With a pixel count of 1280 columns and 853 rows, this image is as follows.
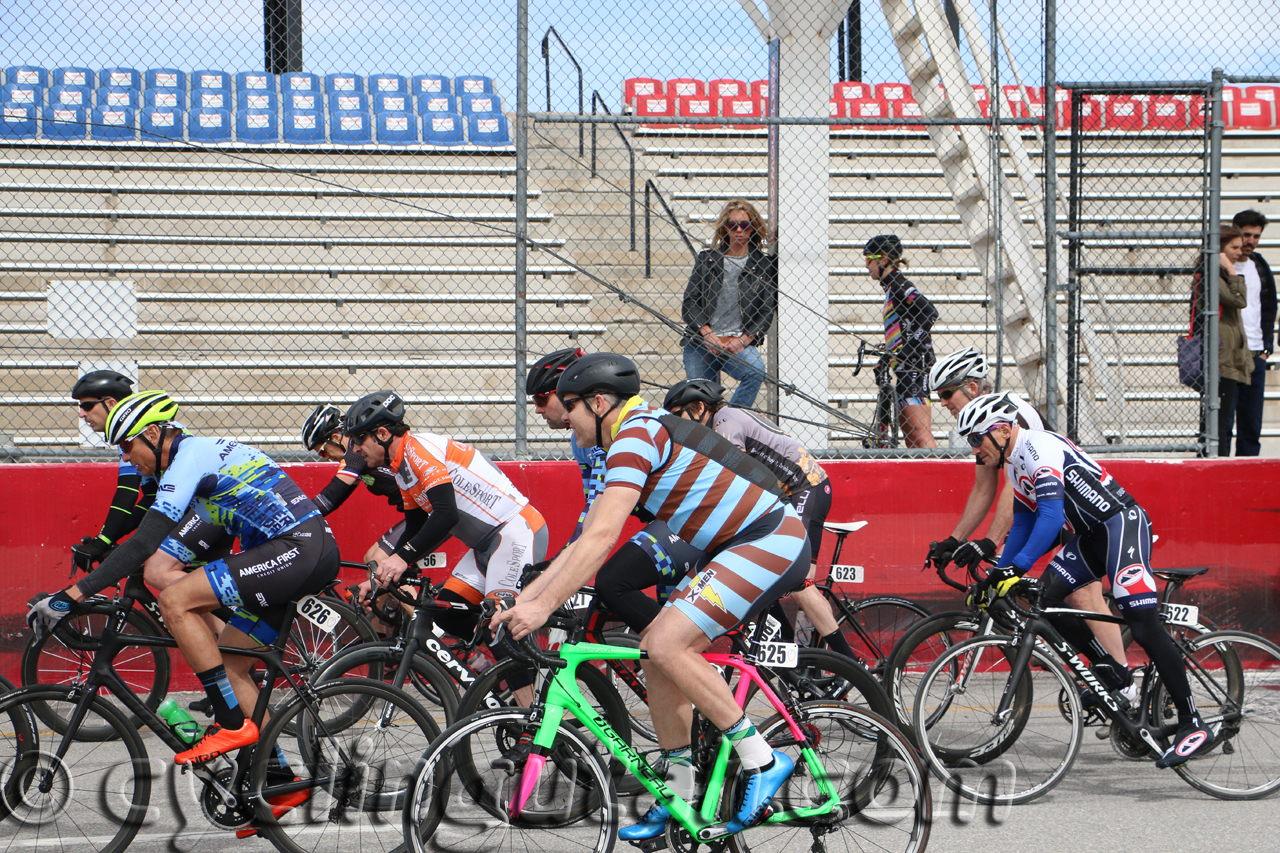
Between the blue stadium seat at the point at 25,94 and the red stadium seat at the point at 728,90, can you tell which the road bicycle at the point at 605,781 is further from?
the red stadium seat at the point at 728,90

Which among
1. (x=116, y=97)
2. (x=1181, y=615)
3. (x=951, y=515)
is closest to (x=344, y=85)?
(x=116, y=97)

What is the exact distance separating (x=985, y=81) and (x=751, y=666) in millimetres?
6655

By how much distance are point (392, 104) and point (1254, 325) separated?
13507mm

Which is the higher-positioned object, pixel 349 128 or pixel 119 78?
pixel 119 78

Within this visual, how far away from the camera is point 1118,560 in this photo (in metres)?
5.62

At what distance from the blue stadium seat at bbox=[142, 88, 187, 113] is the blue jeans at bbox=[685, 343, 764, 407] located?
12411 millimetres

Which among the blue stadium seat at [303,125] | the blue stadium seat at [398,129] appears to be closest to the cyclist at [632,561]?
the blue stadium seat at [398,129]

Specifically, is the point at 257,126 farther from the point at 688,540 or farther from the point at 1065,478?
the point at 688,540

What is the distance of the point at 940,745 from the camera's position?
573 centimetres

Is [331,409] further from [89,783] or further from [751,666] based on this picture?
[751,666]

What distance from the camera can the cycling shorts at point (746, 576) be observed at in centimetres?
416

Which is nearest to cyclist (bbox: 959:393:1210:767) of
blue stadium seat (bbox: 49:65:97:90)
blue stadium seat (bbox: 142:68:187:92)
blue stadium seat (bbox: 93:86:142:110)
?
blue stadium seat (bbox: 93:86:142:110)

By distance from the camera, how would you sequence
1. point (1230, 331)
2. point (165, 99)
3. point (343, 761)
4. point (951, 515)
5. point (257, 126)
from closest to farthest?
1. point (343, 761)
2. point (951, 515)
3. point (1230, 331)
4. point (257, 126)
5. point (165, 99)

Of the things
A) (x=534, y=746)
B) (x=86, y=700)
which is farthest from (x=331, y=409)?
(x=534, y=746)
